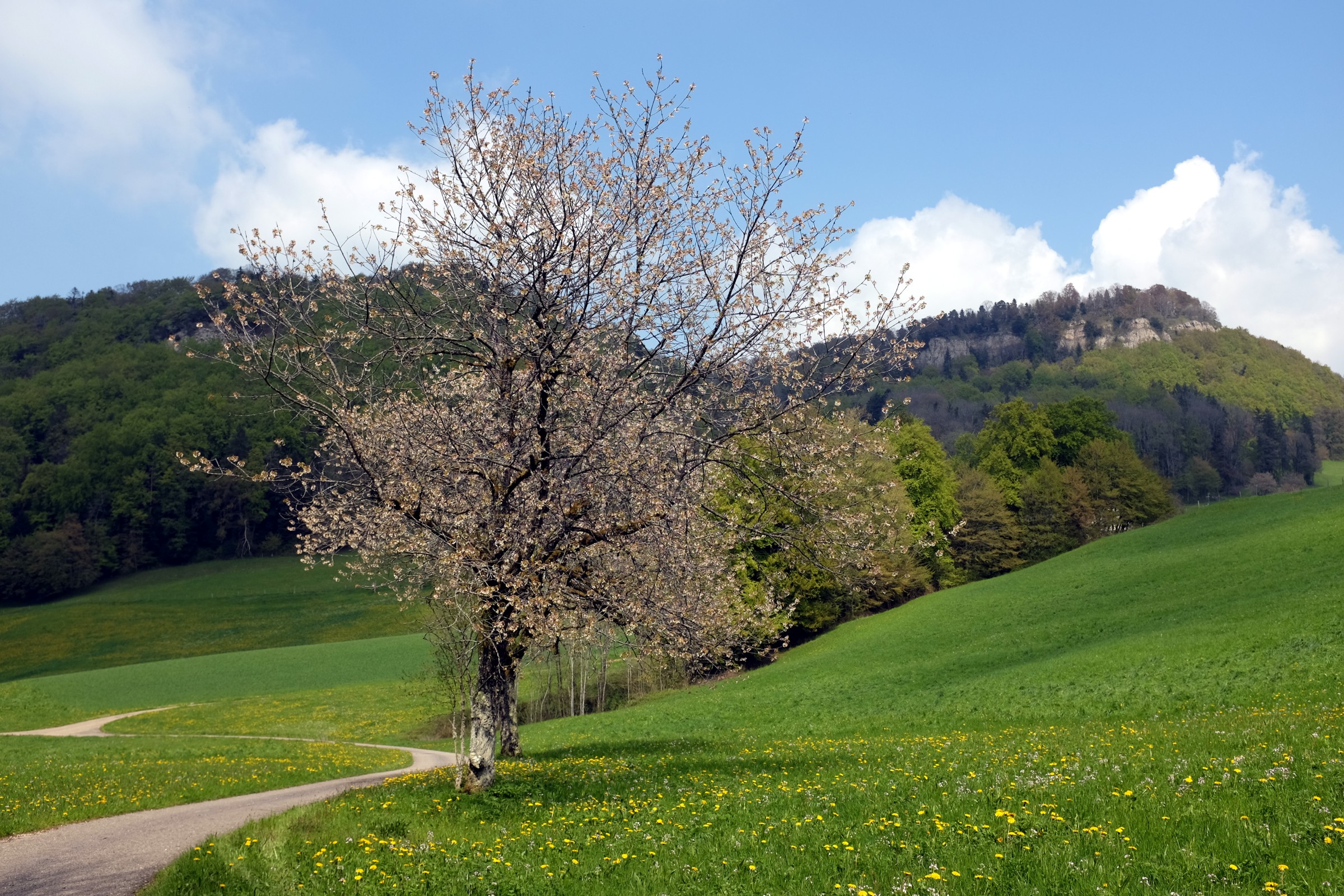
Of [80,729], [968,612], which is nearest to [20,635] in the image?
[80,729]

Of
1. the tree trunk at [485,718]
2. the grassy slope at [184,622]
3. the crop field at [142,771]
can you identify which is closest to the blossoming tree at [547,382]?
the tree trunk at [485,718]

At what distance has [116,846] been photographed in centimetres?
1216

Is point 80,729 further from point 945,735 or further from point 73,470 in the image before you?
point 73,470

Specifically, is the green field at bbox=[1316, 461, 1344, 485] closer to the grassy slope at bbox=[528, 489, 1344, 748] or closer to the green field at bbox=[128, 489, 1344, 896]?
the grassy slope at bbox=[528, 489, 1344, 748]

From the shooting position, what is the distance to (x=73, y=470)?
110 m

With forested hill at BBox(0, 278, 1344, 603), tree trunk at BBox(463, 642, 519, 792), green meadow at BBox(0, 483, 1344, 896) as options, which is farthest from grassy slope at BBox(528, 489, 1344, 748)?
forested hill at BBox(0, 278, 1344, 603)

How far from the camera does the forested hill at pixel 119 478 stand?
9875 centimetres

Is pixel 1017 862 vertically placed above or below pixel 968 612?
above

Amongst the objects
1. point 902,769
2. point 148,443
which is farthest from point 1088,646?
point 148,443

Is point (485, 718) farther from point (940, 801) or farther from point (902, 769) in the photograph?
point (940, 801)

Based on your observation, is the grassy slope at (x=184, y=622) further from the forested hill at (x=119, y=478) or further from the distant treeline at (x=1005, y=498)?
the distant treeline at (x=1005, y=498)

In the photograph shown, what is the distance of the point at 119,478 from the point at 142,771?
358 ft

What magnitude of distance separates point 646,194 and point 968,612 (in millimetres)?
39971

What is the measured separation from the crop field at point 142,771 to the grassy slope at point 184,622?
146 ft
